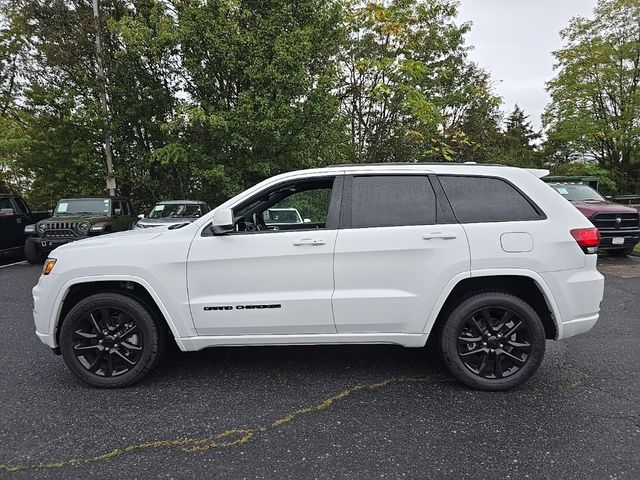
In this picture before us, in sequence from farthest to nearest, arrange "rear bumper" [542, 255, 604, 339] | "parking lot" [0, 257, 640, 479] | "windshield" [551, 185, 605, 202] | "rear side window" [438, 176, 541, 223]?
"windshield" [551, 185, 605, 202], "rear side window" [438, 176, 541, 223], "rear bumper" [542, 255, 604, 339], "parking lot" [0, 257, 640, 479]

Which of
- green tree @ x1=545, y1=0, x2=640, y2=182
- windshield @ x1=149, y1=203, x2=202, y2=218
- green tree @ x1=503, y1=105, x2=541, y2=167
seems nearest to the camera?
windshield @ x1=149, y1=203, x2=202, y2=218

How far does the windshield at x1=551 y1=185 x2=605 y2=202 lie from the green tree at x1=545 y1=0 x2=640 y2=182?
722 inches

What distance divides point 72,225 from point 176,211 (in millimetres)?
2396

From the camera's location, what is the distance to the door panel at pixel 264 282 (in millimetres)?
3273

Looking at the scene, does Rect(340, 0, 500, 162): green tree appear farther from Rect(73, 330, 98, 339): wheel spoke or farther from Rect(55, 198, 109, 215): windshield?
Rect(73, 330, 98, 339): wheel spoke

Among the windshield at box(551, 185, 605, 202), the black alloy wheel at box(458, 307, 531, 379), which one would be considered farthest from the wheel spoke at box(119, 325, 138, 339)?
the windshield at box(551, 185, 605, 202)

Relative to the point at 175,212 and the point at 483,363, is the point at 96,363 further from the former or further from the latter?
the point at 175,212

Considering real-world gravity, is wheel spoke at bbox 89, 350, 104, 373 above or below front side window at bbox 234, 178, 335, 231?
below

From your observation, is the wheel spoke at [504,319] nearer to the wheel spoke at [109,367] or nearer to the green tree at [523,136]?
the wheel spoke at [109,367]

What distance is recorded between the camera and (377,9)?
16.0m

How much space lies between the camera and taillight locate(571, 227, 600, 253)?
3271 millimetres

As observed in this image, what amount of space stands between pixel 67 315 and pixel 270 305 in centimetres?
167

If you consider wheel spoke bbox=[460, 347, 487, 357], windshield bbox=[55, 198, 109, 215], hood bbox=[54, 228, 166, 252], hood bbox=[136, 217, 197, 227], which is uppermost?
windshield bbox=[55, 198, 109, 215]

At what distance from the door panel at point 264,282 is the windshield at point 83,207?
869 centimetres
